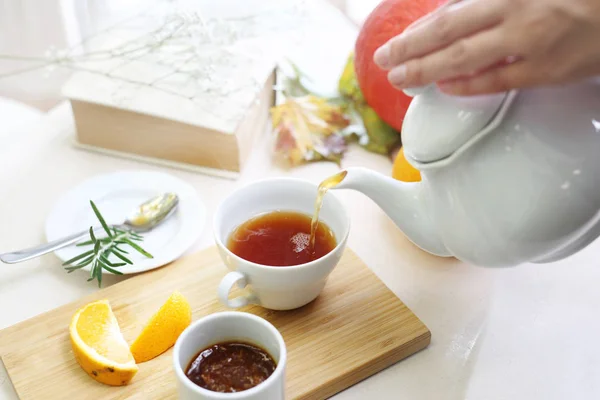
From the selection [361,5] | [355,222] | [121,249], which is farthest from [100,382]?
[361,5]

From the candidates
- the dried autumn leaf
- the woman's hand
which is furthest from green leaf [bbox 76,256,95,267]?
the woman's hand

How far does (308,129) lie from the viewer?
3.80ft

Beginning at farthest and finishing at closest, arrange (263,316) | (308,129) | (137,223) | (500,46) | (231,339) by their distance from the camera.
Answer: (308,129)
(137,223)
(263,316)
(231,339)
(500,46)

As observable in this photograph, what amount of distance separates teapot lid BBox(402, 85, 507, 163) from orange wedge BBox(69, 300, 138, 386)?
1.29 feet

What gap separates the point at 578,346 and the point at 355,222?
1.17 feet

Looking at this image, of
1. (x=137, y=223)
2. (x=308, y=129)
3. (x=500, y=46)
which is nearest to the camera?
(x=500, y=46)

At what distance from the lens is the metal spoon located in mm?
906

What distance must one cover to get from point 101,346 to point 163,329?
0.24 feet

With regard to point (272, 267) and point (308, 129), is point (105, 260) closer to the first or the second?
point (272, 267)

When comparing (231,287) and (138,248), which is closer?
(231,287)

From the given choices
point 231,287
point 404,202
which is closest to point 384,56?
point 404,202

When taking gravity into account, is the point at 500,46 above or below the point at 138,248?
above

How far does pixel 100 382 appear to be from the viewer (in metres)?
0.76

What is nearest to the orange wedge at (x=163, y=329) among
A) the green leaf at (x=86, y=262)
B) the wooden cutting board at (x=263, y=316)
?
the wooden cutting board at (x=263, y=316)
